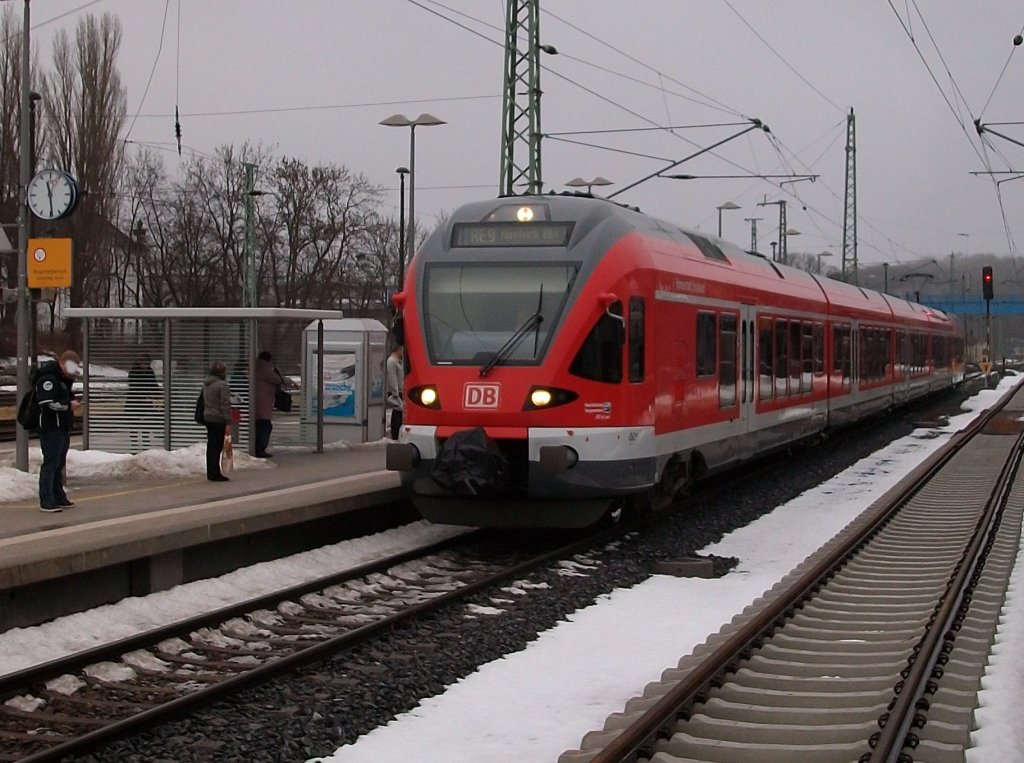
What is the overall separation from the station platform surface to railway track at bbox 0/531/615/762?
38.3 inches

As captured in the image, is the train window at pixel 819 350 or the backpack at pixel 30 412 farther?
the train window at pixel 819 350

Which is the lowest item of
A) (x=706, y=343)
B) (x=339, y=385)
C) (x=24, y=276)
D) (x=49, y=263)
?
(x=339, y=385)

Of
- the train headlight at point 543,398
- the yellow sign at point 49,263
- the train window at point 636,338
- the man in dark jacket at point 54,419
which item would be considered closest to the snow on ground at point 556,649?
the train headlight at point 543,398

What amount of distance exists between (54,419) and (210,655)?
17.6 ft

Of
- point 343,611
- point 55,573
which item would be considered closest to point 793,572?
point 343,611

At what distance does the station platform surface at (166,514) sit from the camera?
352 inches

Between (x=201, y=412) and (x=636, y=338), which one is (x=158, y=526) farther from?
A: (x=201, y=412)

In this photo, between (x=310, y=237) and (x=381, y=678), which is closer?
(x=381, y=678)

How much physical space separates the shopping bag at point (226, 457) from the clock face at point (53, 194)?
131 inches

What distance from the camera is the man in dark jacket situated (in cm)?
1252

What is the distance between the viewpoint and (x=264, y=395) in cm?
1795

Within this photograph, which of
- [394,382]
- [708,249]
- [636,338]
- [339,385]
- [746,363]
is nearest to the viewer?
[636,338]

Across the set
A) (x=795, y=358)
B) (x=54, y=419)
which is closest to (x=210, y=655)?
(x=54, y=419)

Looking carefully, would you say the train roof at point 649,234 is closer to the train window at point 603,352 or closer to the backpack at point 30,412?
the train window at point 603,352
